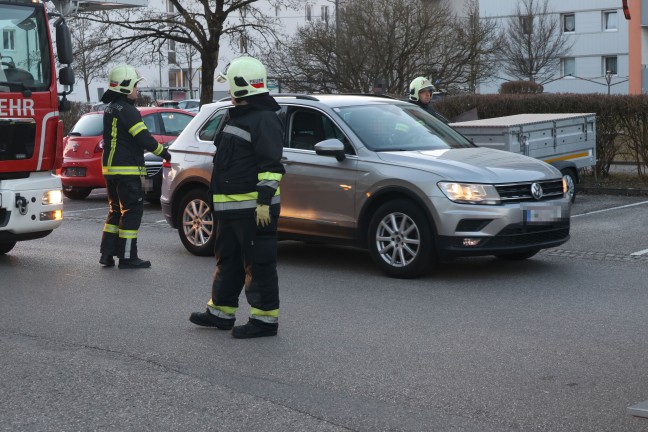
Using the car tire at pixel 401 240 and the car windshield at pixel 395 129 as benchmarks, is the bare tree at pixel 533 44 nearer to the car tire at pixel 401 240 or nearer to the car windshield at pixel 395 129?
the car windshield at pixel 395 129

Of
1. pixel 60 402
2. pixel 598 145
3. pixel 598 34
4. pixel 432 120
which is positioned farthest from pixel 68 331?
pixel 598 34

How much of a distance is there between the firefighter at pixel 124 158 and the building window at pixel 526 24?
5895cm

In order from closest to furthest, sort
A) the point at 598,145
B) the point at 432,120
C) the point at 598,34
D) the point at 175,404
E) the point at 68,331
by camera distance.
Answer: the point at 175,404 → the point at 68,331 → the point at 432,120 → the point at 598,145 → the point at 598,34

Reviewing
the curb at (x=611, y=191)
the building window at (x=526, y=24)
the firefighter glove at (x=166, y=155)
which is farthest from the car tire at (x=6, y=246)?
the building window at (x=526, y=24)

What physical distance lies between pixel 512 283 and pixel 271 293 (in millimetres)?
2936

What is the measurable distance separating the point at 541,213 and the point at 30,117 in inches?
200

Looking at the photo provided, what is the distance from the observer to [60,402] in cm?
600

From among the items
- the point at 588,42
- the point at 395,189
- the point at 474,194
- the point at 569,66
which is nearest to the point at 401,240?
the point at 395,189

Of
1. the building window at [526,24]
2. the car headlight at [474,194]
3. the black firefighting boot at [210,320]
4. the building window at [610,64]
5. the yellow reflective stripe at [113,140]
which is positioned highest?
the building window at [526,24]

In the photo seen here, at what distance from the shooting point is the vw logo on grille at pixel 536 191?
33.1ft

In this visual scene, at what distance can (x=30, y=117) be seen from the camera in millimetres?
11281

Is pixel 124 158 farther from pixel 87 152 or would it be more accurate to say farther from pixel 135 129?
pixel 87 152

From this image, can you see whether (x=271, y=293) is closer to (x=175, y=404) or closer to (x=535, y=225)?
(x=175, y=404)

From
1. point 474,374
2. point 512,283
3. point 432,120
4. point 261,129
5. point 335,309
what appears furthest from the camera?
point 432,120
